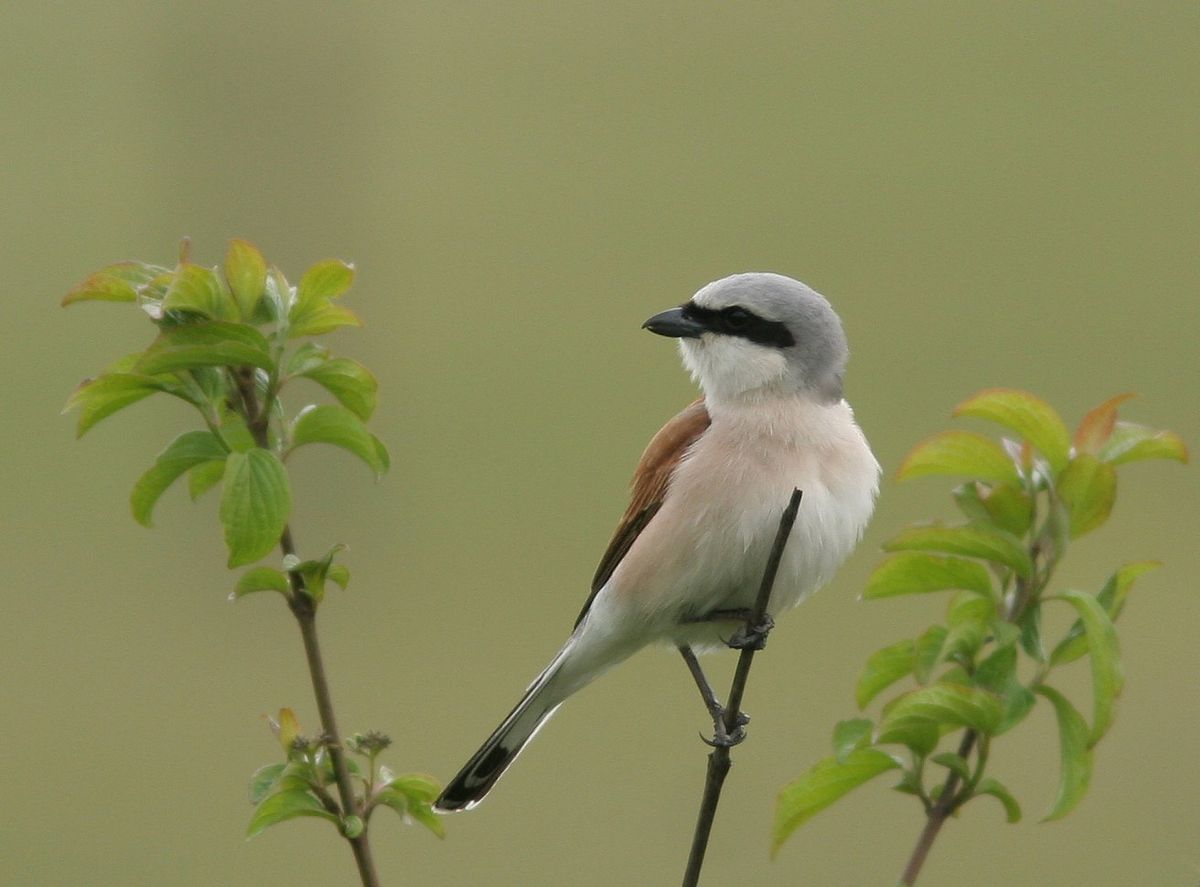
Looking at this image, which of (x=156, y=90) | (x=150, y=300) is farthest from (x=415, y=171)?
(x=150, y=300)

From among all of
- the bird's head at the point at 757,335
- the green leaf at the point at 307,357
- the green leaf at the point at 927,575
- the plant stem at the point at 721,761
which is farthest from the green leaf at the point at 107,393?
the bird's head at the point at 757,335

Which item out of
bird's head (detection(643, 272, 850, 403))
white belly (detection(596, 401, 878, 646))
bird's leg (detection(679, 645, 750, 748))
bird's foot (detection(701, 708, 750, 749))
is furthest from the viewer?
bird's head (detection(643, 272, 850, 403))

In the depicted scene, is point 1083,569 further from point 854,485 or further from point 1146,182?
point 854,485

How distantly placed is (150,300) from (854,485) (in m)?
1.16

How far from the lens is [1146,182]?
8.56m

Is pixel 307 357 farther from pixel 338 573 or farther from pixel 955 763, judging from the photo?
pixel 955 763

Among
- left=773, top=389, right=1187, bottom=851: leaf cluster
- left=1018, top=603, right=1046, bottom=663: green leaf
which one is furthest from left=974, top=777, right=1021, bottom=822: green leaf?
left=1018, top=603, right=1046, bottom=663: green leaf

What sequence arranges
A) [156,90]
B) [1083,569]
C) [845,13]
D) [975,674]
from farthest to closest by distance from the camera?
[845,13], [156,90], [1083,569], [975,674]

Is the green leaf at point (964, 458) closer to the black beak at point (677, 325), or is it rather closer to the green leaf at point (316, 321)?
the green leaf at point (316, 321)

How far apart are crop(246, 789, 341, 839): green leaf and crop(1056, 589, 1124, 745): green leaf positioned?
617 mm

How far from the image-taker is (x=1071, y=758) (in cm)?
118

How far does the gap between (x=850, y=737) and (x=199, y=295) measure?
2.15 ft

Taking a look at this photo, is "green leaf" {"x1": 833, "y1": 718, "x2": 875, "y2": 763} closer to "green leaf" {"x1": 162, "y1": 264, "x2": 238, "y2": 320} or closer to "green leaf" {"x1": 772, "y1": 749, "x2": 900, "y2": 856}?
"green leaf" {"x1": 772, "y1": 749, "x2": 900, "y2": 856}

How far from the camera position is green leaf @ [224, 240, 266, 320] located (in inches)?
47.4
